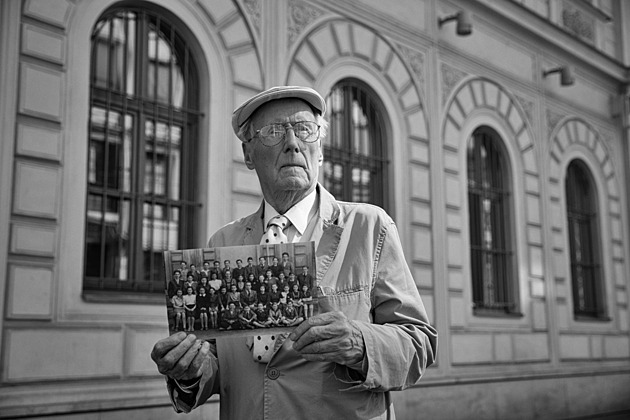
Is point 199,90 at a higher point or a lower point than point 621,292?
higher

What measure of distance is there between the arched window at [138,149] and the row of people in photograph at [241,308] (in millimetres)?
4643

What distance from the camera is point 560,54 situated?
13711mm

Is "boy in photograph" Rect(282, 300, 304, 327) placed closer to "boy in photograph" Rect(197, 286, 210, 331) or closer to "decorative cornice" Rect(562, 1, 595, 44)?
"boy in photograph" Rect(197, 286, 210, 331)

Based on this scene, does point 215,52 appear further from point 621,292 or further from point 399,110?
point 621,292

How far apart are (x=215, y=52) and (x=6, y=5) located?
7.23 ft

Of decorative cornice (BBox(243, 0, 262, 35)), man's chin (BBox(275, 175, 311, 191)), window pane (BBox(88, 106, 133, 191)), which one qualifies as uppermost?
decorative cornice (BBox(243, 0, 262, 35))

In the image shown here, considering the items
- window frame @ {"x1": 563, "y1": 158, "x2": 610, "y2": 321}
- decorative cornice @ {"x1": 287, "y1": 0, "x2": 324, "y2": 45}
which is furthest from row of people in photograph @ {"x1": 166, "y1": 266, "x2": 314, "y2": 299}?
window frame @ {"x1": 563, "y1": 158, "x2": 610, "y2": 321}

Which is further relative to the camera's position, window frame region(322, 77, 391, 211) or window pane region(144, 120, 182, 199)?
window frame region(322, 77, 391, 211)

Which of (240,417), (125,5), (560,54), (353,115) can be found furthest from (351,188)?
(240,417)

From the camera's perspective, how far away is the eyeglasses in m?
2.41

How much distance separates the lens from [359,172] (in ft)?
31.6

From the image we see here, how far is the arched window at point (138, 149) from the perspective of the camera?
267 inches

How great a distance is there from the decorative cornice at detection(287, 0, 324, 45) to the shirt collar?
6.46 metres

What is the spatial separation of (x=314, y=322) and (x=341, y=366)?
23 cm
